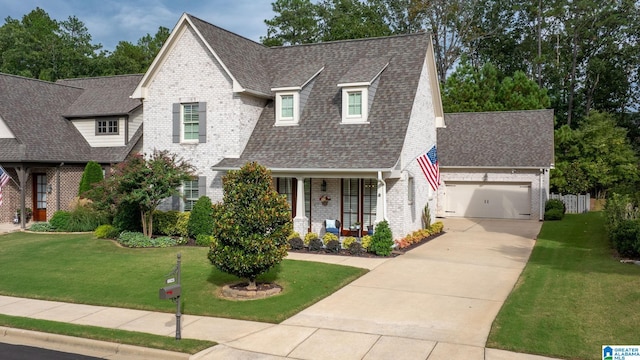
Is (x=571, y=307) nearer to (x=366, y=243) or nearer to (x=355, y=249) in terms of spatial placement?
(x=366, y=243)

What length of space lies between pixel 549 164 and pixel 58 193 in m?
24.0

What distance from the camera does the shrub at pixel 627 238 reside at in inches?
588

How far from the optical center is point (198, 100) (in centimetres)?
2092

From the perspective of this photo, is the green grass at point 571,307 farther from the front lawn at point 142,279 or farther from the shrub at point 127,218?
the shrub at point 127,218

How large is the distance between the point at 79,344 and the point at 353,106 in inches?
517

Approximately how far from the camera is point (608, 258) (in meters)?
15.5

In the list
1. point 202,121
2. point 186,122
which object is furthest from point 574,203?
point 186,122

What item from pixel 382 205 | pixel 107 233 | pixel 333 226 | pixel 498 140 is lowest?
pixel 107 233

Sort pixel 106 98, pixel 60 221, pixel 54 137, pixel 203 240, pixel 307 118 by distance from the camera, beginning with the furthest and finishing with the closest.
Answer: pixel 106 98
pixel 54 137
pixel 60 221
pixel 307 118
pixel 203 240

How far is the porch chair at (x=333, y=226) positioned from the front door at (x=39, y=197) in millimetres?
15202

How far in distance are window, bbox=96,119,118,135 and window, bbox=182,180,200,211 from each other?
315 inches

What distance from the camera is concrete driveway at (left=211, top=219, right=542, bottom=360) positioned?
851cm

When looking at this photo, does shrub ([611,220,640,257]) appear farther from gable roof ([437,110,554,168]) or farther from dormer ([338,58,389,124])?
gable roof ([437,110,554,168])

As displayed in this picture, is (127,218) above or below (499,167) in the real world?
below
